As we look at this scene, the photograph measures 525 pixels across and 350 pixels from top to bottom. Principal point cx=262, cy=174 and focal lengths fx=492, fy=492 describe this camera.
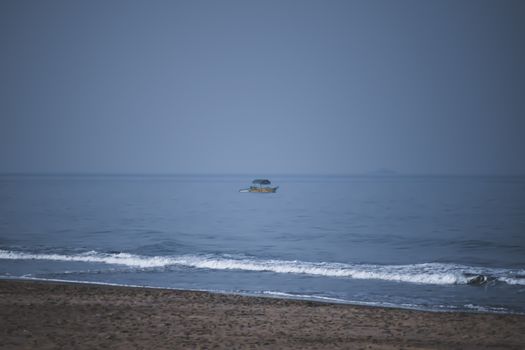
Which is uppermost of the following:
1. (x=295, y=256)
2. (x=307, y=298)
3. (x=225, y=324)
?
(x=295, y=256)

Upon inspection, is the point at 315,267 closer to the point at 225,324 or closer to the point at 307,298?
the point at 307,298

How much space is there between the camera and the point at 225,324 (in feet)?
48.2

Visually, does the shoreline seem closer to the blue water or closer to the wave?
the blue water

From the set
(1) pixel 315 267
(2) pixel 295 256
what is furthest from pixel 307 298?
(2) pixel 295 256

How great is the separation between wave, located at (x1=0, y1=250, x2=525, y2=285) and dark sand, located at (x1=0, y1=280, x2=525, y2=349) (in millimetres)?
7199

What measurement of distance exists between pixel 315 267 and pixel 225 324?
1246 cm

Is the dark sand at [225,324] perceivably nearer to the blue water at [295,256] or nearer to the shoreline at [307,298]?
the shoreline at [307,298]

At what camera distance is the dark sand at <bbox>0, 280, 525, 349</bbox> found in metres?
12.8

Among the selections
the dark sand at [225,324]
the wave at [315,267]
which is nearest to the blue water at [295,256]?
the wave at [315,267]

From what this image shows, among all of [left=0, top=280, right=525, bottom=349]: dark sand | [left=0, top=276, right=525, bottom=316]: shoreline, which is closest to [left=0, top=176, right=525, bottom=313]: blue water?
[left=0, top=276, right=525, bottom=316]: shoreline

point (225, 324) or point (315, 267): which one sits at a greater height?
point (315, 267)

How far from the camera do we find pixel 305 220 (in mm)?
56594

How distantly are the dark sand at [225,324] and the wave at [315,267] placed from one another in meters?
7.20

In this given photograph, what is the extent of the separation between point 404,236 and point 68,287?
2936 cm
